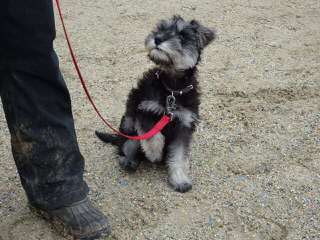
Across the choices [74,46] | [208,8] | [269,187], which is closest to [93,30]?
[74,46]

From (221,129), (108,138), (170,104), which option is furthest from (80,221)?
(221,129)

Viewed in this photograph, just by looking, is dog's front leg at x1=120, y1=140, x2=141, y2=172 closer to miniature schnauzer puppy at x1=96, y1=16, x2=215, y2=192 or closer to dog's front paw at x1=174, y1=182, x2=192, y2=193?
miniature schnauzer puppy at x1=96, y1=16, x2=215, y2=192

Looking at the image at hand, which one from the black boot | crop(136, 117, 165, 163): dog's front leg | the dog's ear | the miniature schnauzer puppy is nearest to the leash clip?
the miniature schnauzer puppy

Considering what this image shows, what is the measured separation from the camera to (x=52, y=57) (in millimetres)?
2715

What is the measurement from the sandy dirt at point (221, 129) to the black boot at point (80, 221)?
0.27 ft

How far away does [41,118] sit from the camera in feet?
9.27

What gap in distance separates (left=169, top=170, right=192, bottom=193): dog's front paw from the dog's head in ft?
2.50

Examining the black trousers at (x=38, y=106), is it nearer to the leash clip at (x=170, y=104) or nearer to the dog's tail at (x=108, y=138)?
the leash clip at (x=170, y=104)

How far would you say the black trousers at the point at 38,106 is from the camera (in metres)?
2.59

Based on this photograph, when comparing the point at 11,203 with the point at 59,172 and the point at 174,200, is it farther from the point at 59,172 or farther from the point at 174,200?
the point at 174,200

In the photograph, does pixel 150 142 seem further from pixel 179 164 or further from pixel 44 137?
pixel 44 137

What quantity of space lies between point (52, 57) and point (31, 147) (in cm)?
55

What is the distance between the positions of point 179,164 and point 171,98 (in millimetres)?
525

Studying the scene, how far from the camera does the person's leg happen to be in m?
2.59
